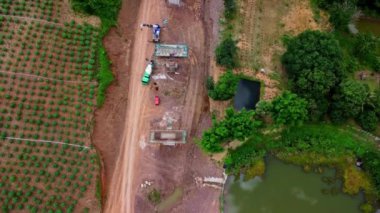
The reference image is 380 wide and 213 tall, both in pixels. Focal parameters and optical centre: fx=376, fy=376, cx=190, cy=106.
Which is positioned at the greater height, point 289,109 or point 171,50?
point 171,50

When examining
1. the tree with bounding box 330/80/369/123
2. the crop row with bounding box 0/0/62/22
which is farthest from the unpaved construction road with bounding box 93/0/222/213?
the tree with bounding box 330/80/369/123

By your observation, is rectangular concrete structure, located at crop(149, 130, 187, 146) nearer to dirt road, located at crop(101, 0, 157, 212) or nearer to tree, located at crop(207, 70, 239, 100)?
dirt road, located at crop(101, 0, 157, 212)

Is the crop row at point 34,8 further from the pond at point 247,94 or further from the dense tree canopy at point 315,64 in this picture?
the dense tree canopy at point 315,64

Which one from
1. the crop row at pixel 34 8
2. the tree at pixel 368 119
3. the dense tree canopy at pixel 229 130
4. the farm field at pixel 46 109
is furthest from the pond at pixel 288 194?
the crop row at pixel 34 8

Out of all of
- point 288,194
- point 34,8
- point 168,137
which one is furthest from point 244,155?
point 34,8

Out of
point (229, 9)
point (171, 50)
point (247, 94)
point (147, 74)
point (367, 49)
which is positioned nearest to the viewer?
point (147, 74)

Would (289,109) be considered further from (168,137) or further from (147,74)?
(147,74)
